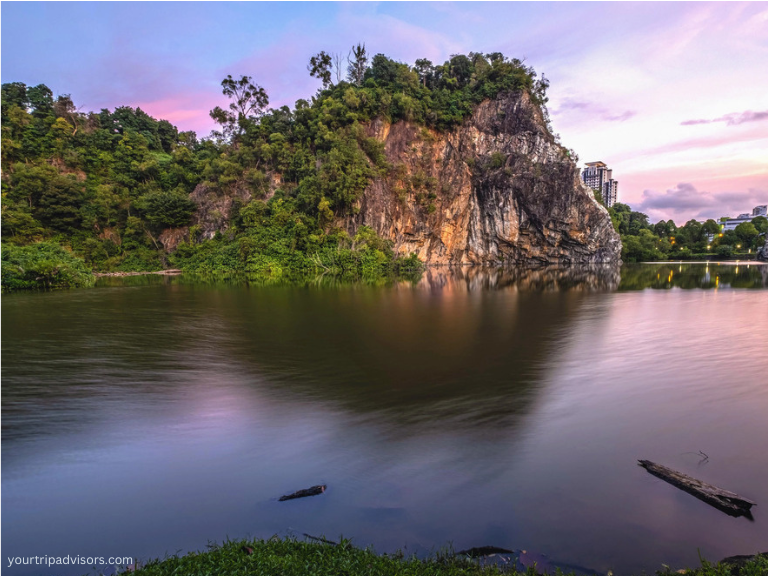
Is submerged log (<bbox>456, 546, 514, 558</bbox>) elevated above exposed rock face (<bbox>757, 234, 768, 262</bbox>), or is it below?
below

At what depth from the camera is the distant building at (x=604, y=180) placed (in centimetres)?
14375

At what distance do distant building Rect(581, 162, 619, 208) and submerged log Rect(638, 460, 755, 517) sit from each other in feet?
522

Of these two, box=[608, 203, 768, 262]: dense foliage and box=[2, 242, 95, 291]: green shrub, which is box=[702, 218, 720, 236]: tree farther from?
box=[2, 242, 95, 291]: green shrub

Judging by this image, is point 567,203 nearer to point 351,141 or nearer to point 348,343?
point 351,141

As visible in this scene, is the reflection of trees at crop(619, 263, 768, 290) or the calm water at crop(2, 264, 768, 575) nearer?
the calm water at crop(2, 264, 768, 575)

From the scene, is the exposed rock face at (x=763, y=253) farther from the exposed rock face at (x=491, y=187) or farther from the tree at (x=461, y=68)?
the tree at (x=461, y=68)

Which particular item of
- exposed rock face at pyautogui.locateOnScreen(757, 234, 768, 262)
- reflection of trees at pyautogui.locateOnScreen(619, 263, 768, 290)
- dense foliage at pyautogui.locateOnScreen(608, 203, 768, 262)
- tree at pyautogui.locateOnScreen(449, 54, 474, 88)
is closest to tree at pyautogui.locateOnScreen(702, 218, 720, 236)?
dense foliage at pyautogui.locateOnScreen(608, 203, 768, 262)

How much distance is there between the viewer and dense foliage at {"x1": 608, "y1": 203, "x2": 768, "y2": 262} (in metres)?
74.0

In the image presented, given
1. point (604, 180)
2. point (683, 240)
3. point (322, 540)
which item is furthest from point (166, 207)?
point (604, 180)

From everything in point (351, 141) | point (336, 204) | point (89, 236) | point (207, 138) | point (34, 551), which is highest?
point (207, 138)

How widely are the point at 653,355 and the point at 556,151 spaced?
51.0m

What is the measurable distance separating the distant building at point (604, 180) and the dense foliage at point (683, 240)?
180 ft

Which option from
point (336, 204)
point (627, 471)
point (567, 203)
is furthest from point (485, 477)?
point (567, 203)

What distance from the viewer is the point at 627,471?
5.20 metres
